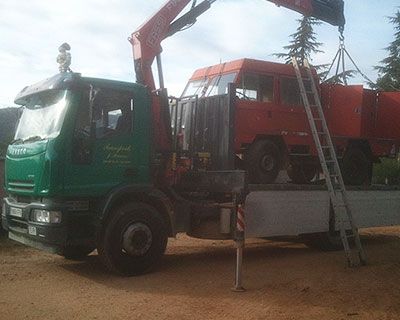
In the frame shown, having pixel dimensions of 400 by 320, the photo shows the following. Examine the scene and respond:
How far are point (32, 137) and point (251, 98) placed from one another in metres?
4.28

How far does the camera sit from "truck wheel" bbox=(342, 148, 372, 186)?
10594mm

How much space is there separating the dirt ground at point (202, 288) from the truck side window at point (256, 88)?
3088 mm

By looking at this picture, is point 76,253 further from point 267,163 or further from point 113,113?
point 267,163

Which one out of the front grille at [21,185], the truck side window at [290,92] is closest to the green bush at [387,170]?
the truck side window at [290,92]

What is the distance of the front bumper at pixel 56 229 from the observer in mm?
6262

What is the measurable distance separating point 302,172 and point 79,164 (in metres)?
5.92

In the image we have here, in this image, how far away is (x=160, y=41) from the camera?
8.27 metres

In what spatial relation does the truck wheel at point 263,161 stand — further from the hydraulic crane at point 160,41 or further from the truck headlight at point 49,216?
the truck headlight at point 49,216

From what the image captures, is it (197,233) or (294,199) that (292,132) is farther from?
(197,233)

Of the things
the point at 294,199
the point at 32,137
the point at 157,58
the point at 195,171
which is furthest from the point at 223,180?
Answer: the point at 32,137

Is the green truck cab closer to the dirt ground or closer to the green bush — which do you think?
the dirt ground

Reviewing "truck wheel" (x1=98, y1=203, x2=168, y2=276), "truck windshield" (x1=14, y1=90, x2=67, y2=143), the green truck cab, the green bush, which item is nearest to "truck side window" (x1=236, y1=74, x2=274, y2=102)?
the green truck cab

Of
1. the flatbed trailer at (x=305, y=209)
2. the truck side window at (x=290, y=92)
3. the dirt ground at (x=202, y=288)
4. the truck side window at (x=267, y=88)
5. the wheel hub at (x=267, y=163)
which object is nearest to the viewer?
the dirt ground at (x=202, y=288)

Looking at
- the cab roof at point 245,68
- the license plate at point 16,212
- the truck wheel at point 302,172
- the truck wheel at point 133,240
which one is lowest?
the truck wheel at point 133,240
